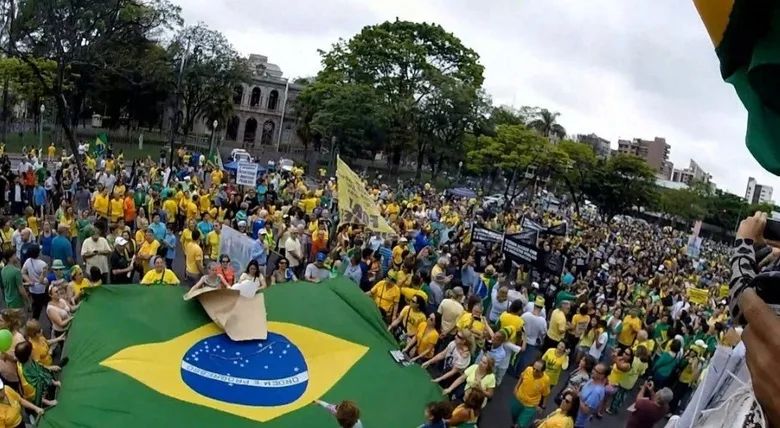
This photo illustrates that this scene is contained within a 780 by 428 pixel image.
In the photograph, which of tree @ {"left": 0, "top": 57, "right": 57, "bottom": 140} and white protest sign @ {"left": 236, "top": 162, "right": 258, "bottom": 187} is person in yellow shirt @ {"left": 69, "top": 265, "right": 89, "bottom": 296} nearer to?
white protest sign @ {"left": 236, "top": 162, "right": 258, "bottom": 187}

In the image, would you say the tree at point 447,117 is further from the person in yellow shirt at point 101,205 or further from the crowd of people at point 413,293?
the person in yellow shirt at point 101,205

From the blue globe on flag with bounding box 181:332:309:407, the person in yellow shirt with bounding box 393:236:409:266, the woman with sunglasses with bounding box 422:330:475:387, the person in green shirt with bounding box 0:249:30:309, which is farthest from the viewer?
the person in yellow shirt with bounding box 393:236:409:266

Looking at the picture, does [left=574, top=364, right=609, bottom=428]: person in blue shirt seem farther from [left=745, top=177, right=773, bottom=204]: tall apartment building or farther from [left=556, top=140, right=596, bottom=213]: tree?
[left=556, top=140, right=596, bottom=213]: tree

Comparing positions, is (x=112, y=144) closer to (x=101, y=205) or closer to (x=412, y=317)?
(x=101, y=205)

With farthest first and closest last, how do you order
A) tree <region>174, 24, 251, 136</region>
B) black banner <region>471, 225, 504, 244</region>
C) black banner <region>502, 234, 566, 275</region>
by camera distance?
tree <region>174, 24, 251, 136</region>
black banner <region>471, 225, 504, 244</region>
black banner <region>502, 234, 566, 275</region>

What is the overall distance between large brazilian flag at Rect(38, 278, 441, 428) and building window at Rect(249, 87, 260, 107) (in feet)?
202

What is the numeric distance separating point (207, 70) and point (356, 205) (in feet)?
130

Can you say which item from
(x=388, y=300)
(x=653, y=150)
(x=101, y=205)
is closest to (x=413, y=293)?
(x=388, y=300)

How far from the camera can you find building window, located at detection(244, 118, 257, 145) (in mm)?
69125

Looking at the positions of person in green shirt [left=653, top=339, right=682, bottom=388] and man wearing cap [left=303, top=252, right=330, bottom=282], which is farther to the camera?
man wearing cap [left=303, top=252, right=330, bottom=282]

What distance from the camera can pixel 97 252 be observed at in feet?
32.7

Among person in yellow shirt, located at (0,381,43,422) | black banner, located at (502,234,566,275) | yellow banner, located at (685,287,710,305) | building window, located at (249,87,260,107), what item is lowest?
person in yellow shirt, located at (0,381,43,422)

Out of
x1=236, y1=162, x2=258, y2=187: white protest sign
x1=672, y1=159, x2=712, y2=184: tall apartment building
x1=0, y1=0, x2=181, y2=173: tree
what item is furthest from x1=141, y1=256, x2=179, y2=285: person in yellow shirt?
x1=672, y1=159, x2=712, y2=184: tall apartment building

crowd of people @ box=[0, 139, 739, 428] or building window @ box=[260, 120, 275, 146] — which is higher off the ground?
building window @ box=[260, 120, 275, 146]
